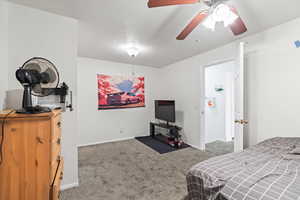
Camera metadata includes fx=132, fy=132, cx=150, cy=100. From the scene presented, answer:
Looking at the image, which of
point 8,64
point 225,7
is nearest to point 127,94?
point 8,64

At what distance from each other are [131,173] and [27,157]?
164cm

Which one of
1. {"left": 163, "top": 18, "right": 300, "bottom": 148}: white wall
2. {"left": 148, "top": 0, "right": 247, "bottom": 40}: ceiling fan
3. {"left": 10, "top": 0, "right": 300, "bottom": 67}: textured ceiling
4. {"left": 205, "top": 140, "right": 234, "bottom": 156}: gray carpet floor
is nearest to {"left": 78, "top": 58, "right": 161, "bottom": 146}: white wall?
{"left": 10, "top": 0, "right": 300, "bottom": 67}: textured ceiling

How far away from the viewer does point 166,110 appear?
391 centimetres

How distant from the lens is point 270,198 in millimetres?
730

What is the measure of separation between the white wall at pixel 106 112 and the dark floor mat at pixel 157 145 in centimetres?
38

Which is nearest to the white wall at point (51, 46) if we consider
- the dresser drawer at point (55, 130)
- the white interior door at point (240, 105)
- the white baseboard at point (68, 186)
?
the white baseboard at point (68, 186)

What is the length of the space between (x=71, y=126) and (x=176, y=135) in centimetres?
258

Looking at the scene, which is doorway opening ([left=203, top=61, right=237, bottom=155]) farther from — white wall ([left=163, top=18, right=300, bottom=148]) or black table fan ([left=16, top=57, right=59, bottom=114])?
black table fan ([left=16, top=57, right=59, bottom=114])

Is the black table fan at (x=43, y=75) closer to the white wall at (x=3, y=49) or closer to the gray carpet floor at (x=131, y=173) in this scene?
the white wall at (x=3, y=49)

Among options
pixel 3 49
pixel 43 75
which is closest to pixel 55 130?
pixel 43 75

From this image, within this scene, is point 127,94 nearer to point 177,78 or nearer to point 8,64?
point 177,78

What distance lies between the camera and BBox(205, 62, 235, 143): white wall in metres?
4.03

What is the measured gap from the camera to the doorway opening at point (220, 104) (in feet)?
13.2

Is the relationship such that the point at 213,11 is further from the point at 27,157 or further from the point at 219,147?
the point at 219,147
